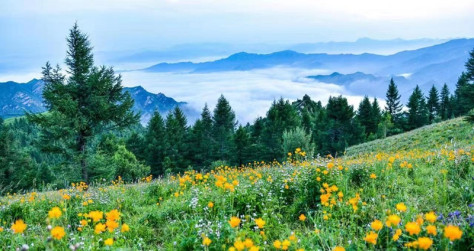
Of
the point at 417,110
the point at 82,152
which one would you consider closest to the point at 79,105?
the point at 82,152

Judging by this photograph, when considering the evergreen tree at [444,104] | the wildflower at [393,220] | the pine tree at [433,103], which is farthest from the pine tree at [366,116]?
the wildflower at [393,220]

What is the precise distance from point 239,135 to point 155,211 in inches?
1808

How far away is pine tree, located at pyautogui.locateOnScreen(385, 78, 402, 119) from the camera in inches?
2899

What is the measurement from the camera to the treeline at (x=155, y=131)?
67.8ft

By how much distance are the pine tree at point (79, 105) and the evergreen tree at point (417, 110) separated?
62373 millimetres

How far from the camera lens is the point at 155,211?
17.4 ft

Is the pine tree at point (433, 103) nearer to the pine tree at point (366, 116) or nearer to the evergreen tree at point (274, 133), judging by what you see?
the pine tree at point (366, 116)

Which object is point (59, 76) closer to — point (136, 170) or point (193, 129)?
point (136, 170)

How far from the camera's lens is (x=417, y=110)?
65.2 metres

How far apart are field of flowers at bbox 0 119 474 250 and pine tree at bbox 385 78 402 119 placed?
245 ft

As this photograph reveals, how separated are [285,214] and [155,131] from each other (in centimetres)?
5260

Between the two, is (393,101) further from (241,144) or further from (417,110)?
(241,144)

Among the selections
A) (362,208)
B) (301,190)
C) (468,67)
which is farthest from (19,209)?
(468,67)

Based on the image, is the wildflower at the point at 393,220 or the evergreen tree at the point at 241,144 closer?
the wildflower at the point at 393,220
